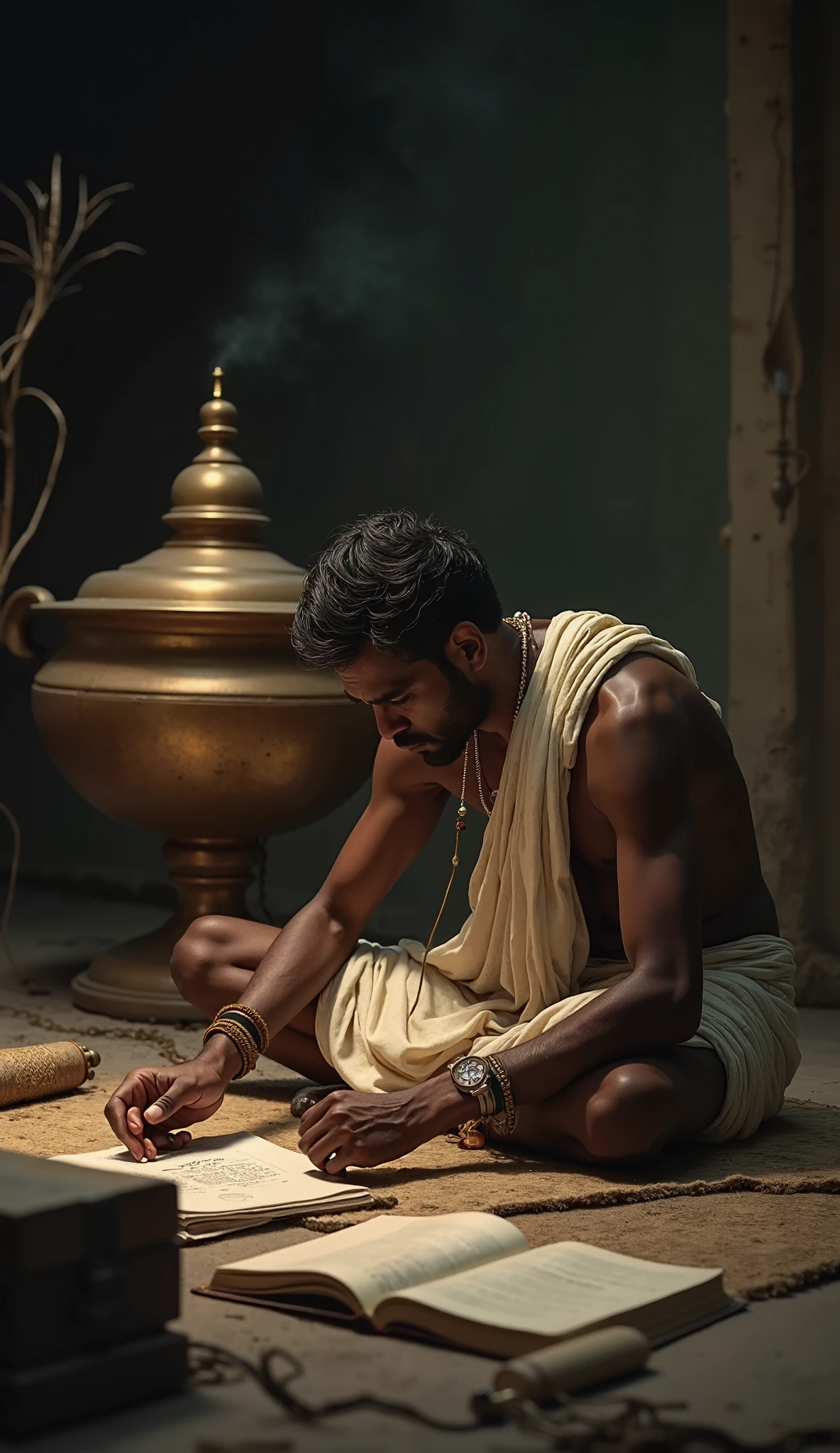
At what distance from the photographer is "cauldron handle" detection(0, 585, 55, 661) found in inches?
191

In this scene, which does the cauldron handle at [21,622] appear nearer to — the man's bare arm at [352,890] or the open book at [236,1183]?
the man's bare arm at [352,890]

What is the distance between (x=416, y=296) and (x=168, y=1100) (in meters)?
3.37

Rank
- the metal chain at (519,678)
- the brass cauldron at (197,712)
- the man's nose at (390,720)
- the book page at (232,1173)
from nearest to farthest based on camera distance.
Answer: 1. the book page at (232,1173)
2. the man's nose at (390,720)
3. the metal chain at (519,678)
4. the brass cauldron at (197,712)

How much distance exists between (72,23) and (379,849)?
4.24 metres

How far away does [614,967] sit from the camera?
3311 mm

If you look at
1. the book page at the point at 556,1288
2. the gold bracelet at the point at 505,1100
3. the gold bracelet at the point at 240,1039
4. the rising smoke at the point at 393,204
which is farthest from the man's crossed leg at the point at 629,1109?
the rising smoke at the point at 393,204

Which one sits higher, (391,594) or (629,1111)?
(391,594)

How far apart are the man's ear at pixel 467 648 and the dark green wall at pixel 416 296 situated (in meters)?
2.11

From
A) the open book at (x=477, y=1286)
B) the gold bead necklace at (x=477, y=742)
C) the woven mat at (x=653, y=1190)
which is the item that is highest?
the gold bead necklace at (x=477, y=742)

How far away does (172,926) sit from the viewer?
470cm

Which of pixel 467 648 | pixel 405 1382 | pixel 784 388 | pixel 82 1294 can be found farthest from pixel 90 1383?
pixel 784 388

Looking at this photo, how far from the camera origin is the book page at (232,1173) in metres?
2.71

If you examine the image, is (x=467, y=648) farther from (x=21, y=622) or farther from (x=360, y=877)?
(x=21, y=622)

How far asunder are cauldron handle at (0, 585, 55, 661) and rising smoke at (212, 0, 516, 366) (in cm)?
152
